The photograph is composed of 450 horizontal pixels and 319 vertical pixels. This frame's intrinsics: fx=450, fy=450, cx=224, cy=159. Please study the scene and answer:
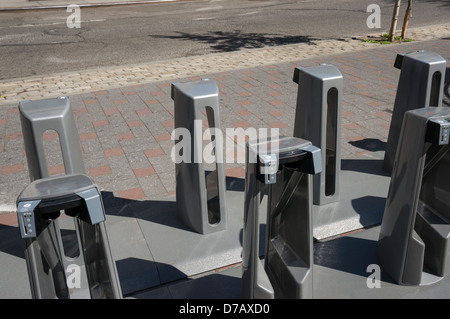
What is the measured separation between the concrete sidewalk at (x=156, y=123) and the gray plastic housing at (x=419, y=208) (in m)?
1.12

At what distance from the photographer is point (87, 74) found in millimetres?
7980

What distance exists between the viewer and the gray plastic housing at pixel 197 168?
318 cm

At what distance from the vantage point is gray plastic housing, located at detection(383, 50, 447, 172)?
3.87 metres

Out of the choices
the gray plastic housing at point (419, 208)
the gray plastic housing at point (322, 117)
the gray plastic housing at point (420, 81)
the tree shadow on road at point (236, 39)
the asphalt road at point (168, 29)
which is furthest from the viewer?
the tree shadow on road at point (236, 39)

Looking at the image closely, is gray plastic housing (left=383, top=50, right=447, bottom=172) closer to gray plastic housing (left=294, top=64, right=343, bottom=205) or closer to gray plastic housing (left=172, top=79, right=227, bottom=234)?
gray plastic housing (left=294, top=64, right=343, bottom=205)

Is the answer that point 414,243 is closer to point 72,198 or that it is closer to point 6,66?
point 72,198

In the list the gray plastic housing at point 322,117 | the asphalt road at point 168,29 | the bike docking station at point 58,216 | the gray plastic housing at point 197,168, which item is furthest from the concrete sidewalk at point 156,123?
the asphalt road at point 168,29

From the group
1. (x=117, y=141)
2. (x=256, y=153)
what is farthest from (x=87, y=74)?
(x=256, y=153)

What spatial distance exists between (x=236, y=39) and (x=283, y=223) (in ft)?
27.7

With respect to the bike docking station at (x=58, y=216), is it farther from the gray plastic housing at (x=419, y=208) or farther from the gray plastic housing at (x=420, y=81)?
the gray plastic housing at (x=420, y=81)

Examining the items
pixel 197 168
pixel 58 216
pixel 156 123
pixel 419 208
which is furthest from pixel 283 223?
pixel 156 123

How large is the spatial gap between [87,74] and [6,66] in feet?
6.79

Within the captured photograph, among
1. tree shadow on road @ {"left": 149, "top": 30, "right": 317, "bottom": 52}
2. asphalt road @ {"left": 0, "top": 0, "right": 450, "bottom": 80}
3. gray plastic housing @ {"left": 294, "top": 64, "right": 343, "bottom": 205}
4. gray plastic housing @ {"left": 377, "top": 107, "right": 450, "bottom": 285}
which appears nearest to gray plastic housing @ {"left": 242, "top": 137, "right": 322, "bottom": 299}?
gray plastic housing @ {"left": 377, "top": 107, "right": 450, "bottom": 285}

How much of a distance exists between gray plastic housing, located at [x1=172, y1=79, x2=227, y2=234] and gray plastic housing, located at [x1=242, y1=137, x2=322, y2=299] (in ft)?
2.37
